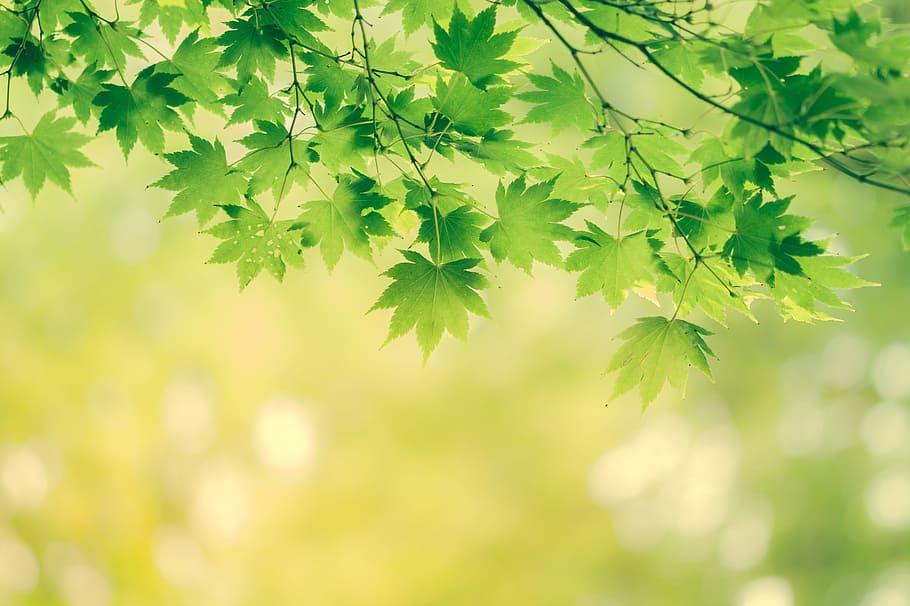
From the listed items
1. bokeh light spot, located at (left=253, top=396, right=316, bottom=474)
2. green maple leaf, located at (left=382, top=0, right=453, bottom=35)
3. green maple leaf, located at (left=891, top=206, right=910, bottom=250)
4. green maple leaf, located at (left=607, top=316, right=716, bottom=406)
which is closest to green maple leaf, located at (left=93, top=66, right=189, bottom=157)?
green maple leaf, located at (left=382, top=0, right=453, bottom=35)

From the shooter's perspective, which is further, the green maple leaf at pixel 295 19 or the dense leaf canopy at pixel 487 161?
the green maple leaf at pixel 295 19

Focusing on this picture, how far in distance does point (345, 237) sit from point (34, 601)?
326 inches

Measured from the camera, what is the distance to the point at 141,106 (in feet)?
6.11

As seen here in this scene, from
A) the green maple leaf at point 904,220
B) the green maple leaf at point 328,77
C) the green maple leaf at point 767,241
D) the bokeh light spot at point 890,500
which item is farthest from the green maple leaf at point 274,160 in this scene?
the bokeh light spot at point 890,500

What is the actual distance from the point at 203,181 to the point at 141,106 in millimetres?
289

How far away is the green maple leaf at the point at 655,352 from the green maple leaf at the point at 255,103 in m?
1.04

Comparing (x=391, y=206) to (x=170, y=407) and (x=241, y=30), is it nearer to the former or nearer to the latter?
(x=241, y=30)

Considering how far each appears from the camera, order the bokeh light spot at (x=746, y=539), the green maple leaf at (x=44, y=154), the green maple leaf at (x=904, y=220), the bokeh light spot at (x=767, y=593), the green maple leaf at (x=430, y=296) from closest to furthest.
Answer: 1. the green maple leaf at (x=904, y=220)
2. the green maple leaf at (x=430, y=296)
3. the green maple leaf at (x=44, y=154)
4. the bokeh light spot at (x=767, y=593)
5. the bokeh light spot at (x=746, y=539)

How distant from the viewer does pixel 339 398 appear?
8219mm

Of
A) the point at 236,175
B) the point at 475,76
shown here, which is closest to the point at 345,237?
the point at 236,175

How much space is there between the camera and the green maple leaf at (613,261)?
174 cm

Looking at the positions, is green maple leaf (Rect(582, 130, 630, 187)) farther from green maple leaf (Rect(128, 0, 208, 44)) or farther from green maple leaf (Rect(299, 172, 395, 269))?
green maple leaf (Rect(128, 0, 208, 44))

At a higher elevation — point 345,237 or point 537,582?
point 345,237

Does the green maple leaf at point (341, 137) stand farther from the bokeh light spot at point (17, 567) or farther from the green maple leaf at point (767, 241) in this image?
the bokeh light spot at point (17, 567)
